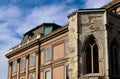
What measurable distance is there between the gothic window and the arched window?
1.45 m

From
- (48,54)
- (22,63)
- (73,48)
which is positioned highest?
(48,54)

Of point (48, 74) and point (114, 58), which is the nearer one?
point (114, 58)

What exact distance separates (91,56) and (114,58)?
7.22ft

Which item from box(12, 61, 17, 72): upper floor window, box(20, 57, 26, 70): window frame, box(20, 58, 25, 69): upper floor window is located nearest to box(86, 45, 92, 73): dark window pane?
box(20, 57, 26, 70): window frame

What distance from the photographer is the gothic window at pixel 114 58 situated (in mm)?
29734

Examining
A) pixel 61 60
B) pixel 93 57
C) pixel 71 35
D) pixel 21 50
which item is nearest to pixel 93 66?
pixel 93 57

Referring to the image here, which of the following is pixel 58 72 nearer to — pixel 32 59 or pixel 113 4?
pixel 32 59

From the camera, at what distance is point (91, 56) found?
2983 centimetres

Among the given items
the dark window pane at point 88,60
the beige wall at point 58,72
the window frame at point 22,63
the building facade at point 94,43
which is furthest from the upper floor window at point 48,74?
the dark window pane at point 88,60

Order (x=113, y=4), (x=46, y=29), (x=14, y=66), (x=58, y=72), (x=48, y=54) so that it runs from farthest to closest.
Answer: (x=14, y=66) < (x=46, y=29) < (x=48, y=54) < (x=58, y=72) < (x=113, y=4)

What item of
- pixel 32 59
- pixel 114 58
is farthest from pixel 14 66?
A: pixel 114 58

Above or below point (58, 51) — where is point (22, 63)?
below

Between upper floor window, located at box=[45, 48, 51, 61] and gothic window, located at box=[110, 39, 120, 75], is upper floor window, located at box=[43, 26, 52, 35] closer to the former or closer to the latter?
upper floor window, located at box=[45, 48, 51, 61]

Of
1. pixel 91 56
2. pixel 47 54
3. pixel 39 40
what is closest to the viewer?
pixel 91 56
